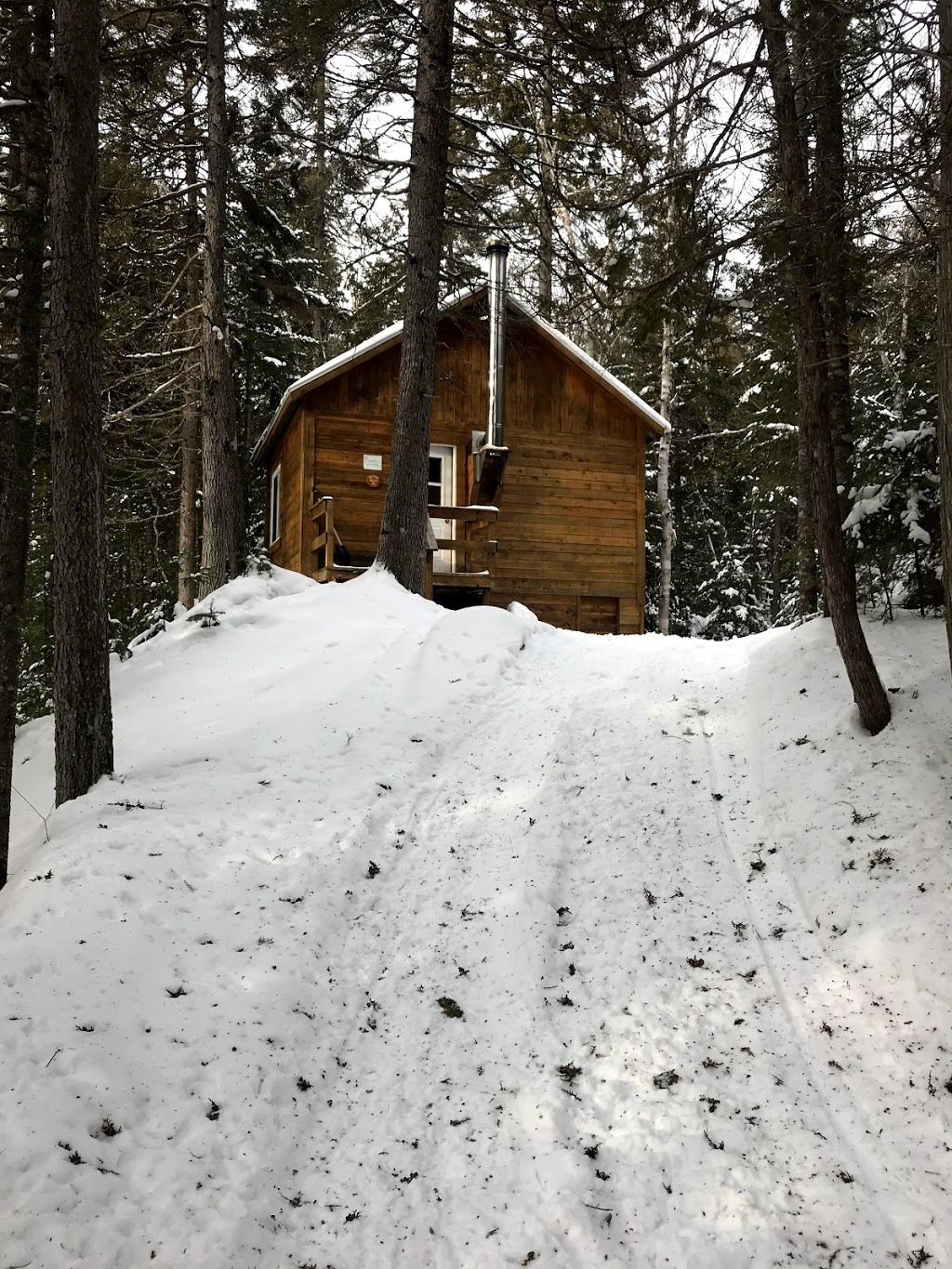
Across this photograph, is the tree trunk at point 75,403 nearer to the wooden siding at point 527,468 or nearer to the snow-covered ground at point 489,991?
the snow-covered ground at point 489,991

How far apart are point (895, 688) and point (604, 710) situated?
7.70 ft

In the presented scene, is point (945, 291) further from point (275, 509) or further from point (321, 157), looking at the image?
point (275, 509)

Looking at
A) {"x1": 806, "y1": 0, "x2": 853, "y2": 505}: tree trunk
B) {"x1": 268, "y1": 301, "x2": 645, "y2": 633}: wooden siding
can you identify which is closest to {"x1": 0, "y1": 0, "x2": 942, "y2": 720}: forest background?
{"x1": 806, "y1": 0, "x2": 853, "y2": 505}: tree trunk

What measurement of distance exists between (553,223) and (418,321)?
1897 millimetres

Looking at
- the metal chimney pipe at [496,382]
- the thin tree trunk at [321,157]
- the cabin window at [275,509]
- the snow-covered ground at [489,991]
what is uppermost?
the thin tree trunk at [321,157]

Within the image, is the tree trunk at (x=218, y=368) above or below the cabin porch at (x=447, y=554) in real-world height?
above

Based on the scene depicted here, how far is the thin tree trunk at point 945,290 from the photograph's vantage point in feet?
13.3

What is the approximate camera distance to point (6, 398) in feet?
27.1

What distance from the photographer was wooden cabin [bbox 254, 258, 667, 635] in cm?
1412

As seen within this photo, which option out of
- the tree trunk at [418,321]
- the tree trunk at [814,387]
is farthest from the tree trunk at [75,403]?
the tree trunk at [418,321]

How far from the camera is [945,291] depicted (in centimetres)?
421

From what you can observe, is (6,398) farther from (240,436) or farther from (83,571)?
(240,436)

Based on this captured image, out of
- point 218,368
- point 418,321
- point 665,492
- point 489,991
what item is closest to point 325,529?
point 218,368

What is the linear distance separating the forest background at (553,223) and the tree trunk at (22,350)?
0.58ft
